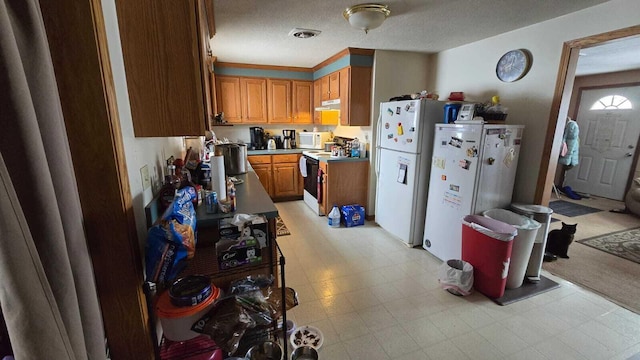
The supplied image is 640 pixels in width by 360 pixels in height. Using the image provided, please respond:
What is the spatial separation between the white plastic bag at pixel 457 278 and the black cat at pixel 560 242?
1204 millimetres

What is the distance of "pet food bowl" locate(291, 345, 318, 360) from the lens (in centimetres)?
164

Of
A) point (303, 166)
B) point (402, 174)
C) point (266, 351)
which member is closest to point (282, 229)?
point (303, 166)

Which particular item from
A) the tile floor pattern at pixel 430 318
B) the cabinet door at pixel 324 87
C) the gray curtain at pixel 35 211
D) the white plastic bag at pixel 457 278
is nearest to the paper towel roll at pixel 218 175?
the gray curtain at pixel 35 211

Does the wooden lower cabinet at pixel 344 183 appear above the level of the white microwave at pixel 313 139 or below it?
below

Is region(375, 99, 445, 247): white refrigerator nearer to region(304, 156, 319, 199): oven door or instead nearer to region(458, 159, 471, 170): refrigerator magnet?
region(458, 159, 471, 170): refrigerator magnet

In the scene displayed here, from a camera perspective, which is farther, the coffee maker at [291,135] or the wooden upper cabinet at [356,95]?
the coffee maker at [291,135]

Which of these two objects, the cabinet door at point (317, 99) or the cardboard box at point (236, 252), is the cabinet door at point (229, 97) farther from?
the cardboard box at point (236, 252)

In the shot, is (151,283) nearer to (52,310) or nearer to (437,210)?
(52,310)

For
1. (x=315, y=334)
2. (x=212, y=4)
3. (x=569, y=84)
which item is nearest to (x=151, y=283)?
(x=315, y=334)

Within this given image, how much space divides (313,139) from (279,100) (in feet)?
2.93

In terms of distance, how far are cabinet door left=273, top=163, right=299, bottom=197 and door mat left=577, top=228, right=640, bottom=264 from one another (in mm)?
3936

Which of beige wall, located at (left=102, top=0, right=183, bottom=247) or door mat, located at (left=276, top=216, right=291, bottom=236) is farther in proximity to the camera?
door mat, located at (left=276, top=216, right=291, bottom=236)

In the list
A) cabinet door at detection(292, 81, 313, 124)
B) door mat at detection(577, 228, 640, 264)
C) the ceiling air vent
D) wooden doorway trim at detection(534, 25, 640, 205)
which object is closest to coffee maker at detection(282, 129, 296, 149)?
cabinet door at detection(292, 81, 313, 124)

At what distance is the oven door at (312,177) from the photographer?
4164 millimetres
